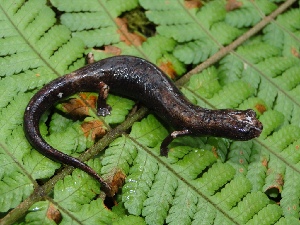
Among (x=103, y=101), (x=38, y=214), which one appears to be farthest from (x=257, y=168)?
(x=38, y=214)

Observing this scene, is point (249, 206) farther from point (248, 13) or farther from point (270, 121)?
point (248, 13)

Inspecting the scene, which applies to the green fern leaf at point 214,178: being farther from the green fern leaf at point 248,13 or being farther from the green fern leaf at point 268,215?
the green fern leaf at point 248,13

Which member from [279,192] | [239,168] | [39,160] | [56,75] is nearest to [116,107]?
[56,75]

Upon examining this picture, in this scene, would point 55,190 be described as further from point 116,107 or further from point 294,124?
point 294,124

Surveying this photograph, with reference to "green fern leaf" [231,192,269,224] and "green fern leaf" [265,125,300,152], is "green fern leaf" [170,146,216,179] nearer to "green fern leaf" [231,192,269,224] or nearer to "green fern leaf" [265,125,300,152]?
"green fern leaf" [231,192,269,224]

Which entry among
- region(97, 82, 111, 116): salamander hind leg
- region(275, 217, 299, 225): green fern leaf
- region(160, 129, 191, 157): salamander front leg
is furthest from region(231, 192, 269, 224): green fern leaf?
region(97, 82, 111, 116): salamander hind leg

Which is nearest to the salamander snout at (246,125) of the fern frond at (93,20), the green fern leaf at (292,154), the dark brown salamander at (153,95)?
the dark brown salamander at (153,95)
